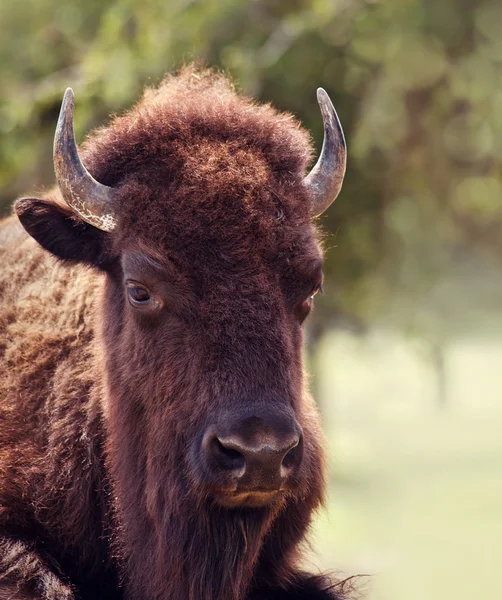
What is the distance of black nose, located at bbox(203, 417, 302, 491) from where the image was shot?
4.11 m

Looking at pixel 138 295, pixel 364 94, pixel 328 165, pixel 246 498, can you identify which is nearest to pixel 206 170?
pixel 138 295

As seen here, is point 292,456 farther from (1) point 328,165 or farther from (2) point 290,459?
(1) point 328,165

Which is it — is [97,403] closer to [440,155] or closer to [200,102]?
[200,102]

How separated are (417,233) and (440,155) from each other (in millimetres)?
1180

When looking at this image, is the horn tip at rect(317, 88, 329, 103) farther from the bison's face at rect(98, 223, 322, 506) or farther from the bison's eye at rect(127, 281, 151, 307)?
the bison's eye at rect(127, 281, 151, 307)

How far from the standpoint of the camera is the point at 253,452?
4.08 m

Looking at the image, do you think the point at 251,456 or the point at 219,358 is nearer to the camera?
the point at 251,456

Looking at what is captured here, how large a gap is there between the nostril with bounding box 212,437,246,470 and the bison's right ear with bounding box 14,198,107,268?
1.39 m

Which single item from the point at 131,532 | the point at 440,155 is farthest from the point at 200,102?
the point at 440,155

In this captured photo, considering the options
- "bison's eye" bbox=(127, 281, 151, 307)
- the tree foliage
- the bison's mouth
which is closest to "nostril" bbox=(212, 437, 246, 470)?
the bison's mouth

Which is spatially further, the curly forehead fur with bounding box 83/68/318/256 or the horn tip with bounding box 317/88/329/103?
the horn tip with bounding box 317/88/329/103

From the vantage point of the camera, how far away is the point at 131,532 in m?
5.07

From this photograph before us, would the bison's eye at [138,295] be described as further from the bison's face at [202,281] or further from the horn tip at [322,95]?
the horn tip at [322,95]

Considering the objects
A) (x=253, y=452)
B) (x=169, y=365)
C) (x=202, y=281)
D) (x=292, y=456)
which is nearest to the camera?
(x=253, y=452)
